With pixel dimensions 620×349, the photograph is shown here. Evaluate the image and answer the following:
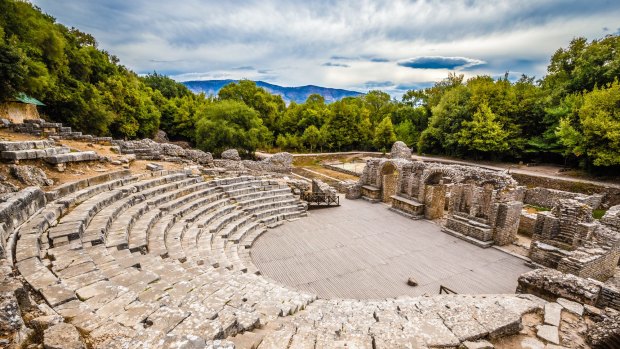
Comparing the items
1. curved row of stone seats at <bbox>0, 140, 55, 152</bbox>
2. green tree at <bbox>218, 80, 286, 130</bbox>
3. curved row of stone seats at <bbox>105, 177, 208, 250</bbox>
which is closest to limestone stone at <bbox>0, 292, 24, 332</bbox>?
curved row of stone seats at <bbox>105, 177, 208, 250</bbox>

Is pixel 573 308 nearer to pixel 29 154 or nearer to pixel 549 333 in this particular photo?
pixel 549 333

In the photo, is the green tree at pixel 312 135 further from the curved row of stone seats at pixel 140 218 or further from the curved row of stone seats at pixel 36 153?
the curved row of stone seats at pixel 36 153

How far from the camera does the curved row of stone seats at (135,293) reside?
9.19 ft

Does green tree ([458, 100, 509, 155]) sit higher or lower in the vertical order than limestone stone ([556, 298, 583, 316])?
higher

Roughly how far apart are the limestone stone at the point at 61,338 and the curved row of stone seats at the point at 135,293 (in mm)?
248

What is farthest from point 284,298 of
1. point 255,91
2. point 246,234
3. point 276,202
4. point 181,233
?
point 255,91

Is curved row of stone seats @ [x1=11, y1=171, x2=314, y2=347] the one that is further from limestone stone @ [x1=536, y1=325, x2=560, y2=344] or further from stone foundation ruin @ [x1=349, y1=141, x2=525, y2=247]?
stone foundation ruin @ [x1=349, y1=141, x2=525, y2=247]

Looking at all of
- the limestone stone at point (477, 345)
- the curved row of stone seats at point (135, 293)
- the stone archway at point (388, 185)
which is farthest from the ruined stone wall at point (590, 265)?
the stone archway at point (388, 185)

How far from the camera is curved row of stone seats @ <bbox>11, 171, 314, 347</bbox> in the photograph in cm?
280

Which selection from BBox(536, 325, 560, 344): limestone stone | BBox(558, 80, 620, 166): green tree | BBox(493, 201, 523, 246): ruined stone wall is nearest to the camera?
BBox(536, 325, 560, 344): limestone stone

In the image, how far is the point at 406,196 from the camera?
14.0 m

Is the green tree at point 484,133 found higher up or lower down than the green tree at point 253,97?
lower down

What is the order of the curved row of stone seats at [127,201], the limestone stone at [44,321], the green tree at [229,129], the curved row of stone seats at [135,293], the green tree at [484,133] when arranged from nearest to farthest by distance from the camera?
1. the limestone stone at [44,321]
2. the curved row of stone seats at [135,293]
3. the curved row of stone seats at [127,201]
4. the green tree at [484,133]
5. the green tree at [229,129]

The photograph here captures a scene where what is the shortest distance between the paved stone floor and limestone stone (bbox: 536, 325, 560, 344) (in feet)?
10.3
